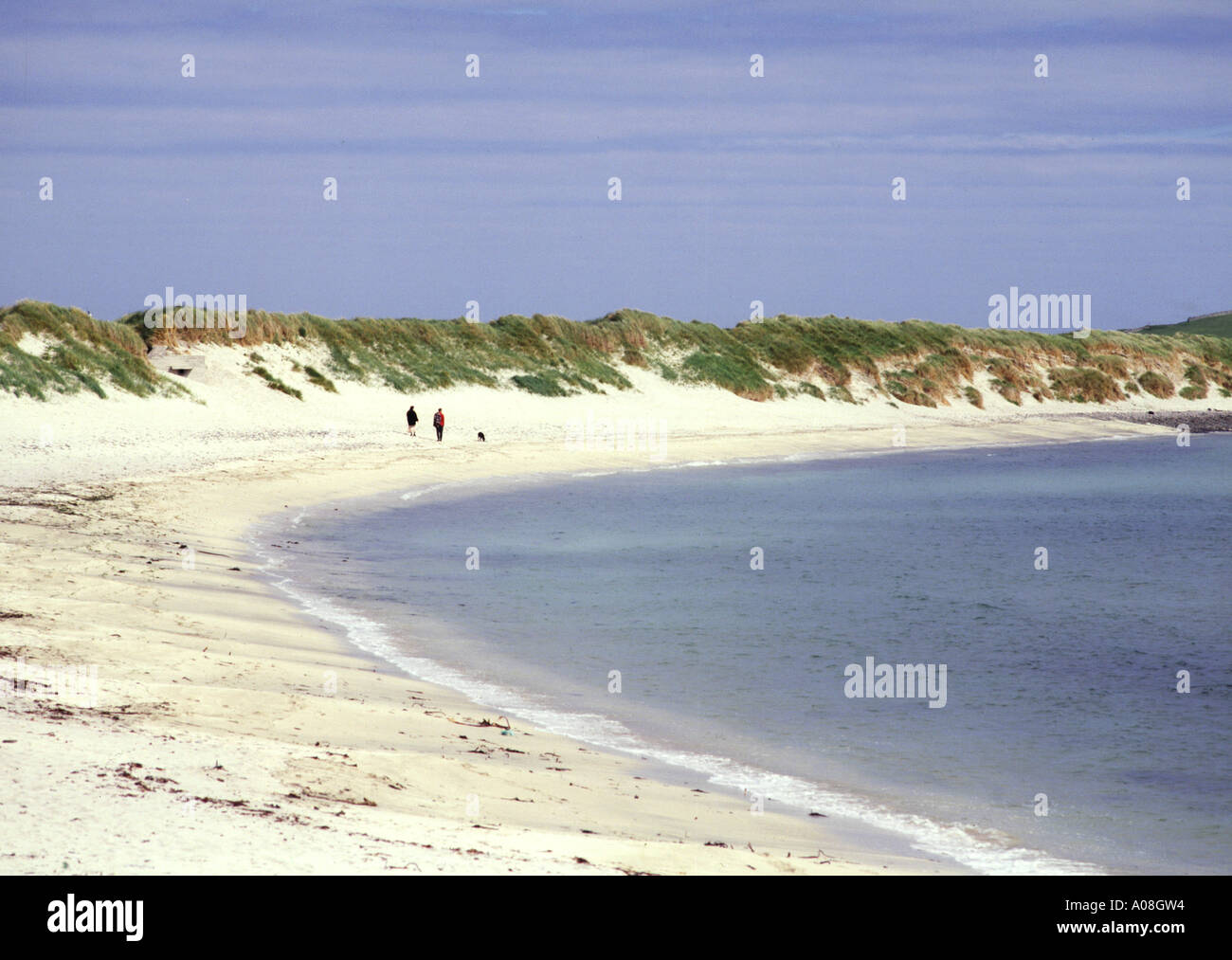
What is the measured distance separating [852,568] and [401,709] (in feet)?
40.6

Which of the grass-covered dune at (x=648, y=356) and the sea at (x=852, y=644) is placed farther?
the grass-covered dune at (x=648, y=356)

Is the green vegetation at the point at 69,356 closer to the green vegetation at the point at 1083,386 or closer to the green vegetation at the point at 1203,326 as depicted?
the green vegetation at the point at 1083,386

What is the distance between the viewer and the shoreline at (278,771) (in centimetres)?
588

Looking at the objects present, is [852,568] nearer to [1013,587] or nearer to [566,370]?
[1013,587]

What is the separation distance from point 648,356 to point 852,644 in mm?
40809

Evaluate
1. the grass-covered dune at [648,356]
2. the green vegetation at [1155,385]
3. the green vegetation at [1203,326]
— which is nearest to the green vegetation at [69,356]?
the grass-covered dune at [648,356]

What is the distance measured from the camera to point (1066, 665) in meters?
13.8

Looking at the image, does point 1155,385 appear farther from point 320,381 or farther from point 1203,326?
point 1203,326

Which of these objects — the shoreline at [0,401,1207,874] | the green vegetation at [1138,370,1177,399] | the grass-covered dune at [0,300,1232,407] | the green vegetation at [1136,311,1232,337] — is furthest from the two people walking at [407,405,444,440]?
the green vegetation at [1136,311,1232,337]

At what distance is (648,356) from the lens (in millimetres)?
54656

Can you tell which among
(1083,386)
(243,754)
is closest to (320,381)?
(243,754)

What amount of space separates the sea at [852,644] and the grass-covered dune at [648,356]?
45.1ft
